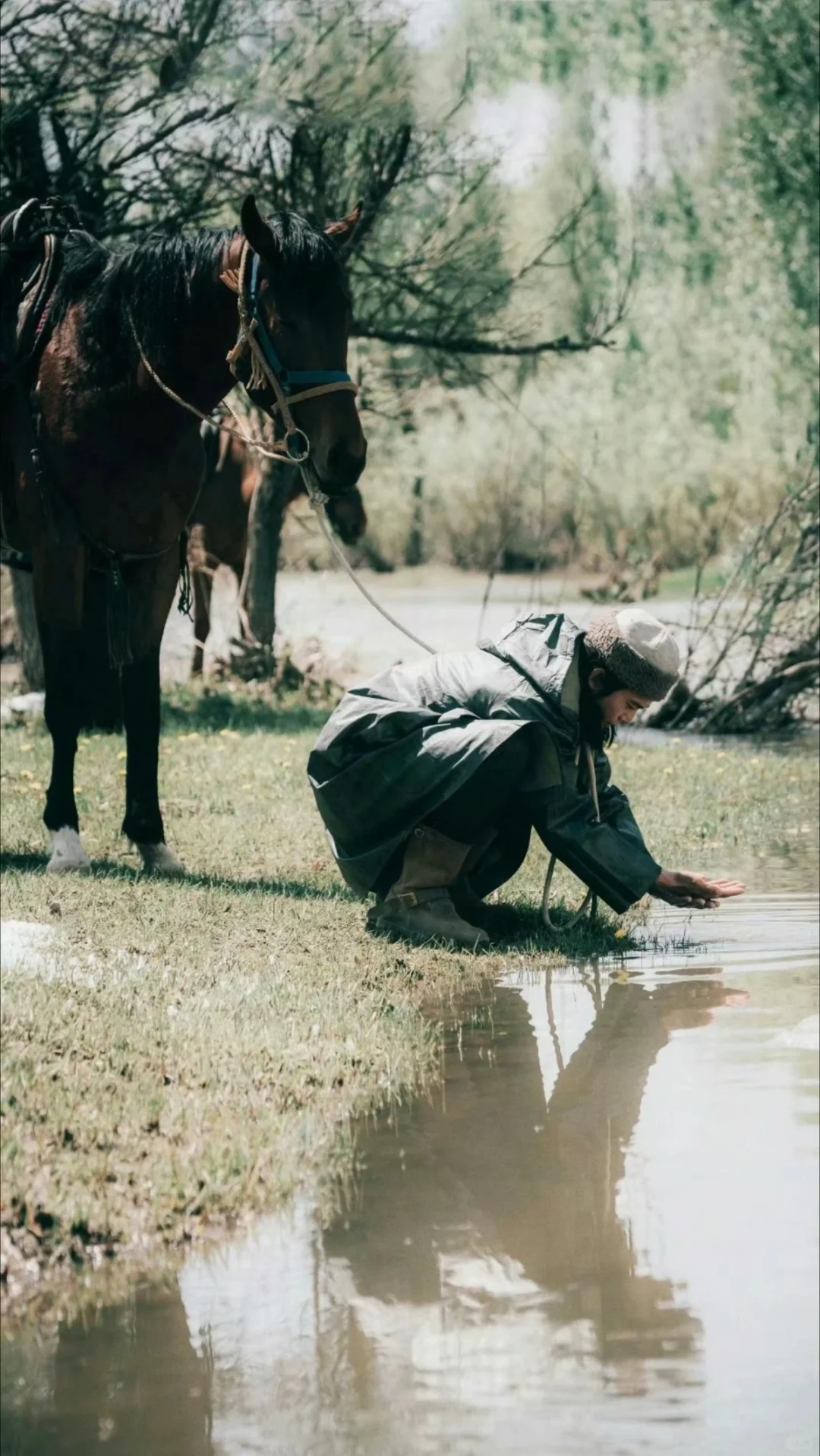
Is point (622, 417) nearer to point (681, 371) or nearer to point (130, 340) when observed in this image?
point (681, 371)

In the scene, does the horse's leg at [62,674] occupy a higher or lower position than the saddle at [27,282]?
lower

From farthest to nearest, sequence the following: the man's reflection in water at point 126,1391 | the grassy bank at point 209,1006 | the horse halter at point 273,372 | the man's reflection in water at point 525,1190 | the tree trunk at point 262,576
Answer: the tree trunk at point 262,576, the horse halter at point 273,372, the grassy bank at point 209,1006, the man's reflection in water at point 525,1190, the man's reflection in water at point 126,1391

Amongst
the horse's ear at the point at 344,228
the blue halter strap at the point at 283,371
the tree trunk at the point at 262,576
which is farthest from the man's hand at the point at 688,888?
the tree trunk at the point at 262,576

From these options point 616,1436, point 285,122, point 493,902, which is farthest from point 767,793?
point 616,1436

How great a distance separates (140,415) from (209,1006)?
8.65 feet

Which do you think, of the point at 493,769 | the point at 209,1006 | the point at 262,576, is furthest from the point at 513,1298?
the point at 262,576

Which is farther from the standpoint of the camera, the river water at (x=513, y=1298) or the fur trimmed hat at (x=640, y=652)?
the fur trimmed hat at (x=640, y=652)

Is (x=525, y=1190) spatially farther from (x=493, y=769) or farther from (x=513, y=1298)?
(x=493, y=769)

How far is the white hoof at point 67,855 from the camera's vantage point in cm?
723

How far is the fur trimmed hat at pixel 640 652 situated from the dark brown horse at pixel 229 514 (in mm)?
8193

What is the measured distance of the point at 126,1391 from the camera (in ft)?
11.0

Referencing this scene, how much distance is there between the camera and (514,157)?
13.8 metres

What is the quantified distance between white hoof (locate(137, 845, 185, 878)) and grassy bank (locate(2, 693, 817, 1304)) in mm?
121

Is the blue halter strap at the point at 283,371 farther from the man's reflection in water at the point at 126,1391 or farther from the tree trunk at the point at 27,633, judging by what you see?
the tree trunk at the point at 27,633
